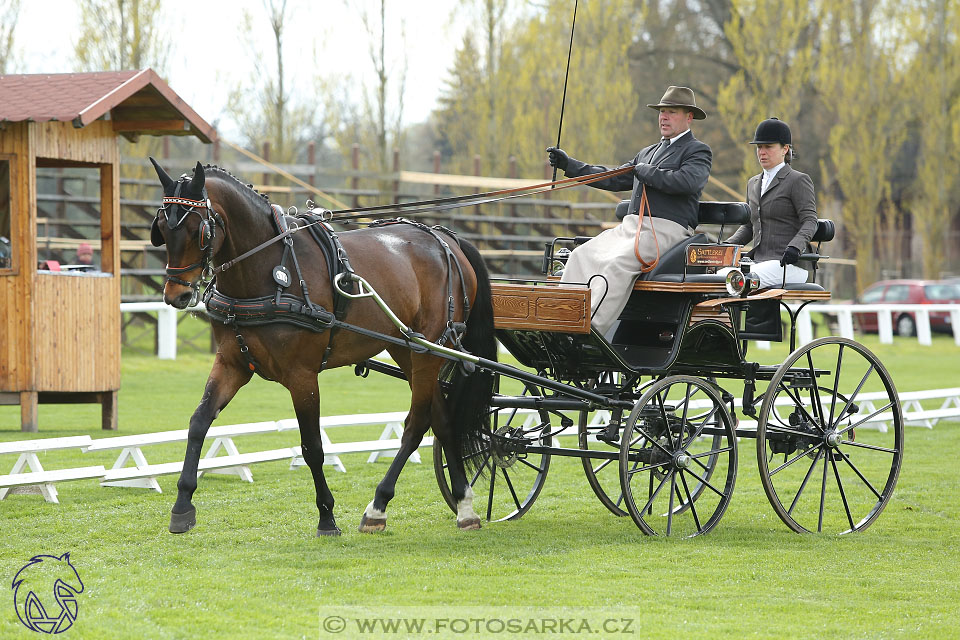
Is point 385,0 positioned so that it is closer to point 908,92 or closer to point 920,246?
point 908,92

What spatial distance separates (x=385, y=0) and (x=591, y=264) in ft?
77.0

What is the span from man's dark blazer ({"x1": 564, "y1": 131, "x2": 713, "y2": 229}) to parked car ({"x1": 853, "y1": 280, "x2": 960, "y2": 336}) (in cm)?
2196

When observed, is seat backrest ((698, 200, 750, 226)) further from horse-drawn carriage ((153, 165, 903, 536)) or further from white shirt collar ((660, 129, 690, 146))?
white shirt collar ((660, 129, 690, 146))

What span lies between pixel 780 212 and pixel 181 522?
4213 mm

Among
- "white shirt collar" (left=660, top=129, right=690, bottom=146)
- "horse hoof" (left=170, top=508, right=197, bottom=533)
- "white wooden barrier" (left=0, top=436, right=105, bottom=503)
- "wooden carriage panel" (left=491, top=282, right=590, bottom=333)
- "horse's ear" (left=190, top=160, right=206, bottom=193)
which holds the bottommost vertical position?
"white wooden barrier" (left=0, top=436, right=105, bottom=503)

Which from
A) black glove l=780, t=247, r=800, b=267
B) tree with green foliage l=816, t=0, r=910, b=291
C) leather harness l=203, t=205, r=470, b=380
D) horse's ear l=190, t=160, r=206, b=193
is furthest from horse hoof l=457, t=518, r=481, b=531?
tree with green foliage l=816, t=0, r=910, b=291

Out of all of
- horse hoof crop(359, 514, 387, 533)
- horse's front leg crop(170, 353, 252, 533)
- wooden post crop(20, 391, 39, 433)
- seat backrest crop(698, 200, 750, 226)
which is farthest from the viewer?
wooden post crop(20, 391, 39, 433)

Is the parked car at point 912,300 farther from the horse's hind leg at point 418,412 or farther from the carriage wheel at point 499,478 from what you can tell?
the horse's hind leg at point 418,412

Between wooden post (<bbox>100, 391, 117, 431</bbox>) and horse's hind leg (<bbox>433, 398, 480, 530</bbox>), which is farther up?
horse's hind leg (<bbox>433, 398, 480, 530</bbox>)

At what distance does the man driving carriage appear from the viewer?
7.20 metres

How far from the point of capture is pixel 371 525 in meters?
7.11

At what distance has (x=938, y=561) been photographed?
6445 mm

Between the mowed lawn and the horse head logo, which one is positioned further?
the mowed lawn

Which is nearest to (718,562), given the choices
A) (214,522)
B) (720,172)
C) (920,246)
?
(214,522)
